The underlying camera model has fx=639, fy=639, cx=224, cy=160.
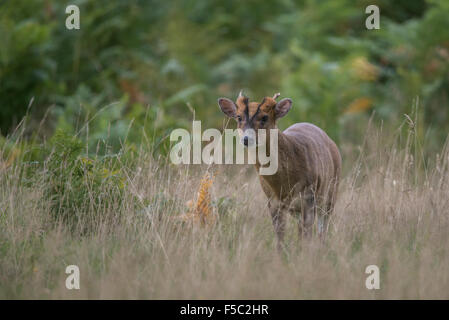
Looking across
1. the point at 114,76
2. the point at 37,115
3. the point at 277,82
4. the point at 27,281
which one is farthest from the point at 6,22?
the point at 27,281

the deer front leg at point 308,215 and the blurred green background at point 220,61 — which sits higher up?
the blurred green background at point 220,61

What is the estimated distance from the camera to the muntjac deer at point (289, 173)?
584cm

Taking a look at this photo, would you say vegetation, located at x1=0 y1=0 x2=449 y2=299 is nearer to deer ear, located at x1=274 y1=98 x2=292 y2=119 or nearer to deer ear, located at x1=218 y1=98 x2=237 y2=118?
deer ear, located at x1=218 y1=98 x2=237 y2=118

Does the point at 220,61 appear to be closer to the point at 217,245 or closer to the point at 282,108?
the point at 282,108

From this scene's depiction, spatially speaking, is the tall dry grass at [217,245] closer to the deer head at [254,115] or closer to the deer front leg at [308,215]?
the deer front leg at [308,215]

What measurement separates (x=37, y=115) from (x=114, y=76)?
113 inches

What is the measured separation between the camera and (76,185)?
20.6 feet

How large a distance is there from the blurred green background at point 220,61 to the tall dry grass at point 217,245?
3349 millimetres

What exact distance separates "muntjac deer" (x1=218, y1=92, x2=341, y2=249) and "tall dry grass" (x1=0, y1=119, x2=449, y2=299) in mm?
216

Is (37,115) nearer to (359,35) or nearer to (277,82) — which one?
(277,82)

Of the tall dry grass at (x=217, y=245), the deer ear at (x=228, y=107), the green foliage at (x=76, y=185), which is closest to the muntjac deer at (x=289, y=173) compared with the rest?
the deer ear at (x=228, y=107)

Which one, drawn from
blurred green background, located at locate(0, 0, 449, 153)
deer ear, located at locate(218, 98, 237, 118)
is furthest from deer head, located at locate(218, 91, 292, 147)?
blurred green background, located at locate(0, 0, 449, 153)

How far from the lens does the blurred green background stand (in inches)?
475

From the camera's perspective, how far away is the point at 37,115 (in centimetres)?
1234
